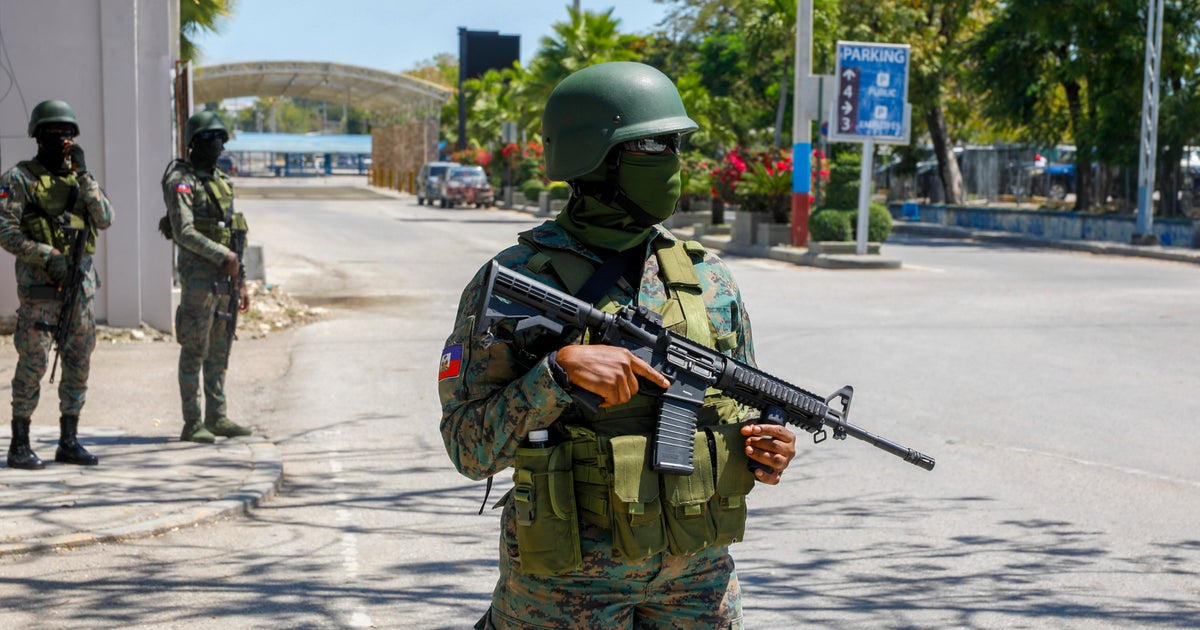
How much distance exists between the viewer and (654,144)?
2719 mm

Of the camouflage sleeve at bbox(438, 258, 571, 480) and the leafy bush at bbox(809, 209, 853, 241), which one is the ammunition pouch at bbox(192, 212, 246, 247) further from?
the leafy bush at bbox(809, 209, 853, 241)

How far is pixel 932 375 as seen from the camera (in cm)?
1030

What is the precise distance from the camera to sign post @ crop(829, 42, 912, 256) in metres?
22.2

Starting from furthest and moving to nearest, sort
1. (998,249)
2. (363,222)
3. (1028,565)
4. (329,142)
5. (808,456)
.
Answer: (329,142)
(363,222)
(998,249)
(808,456)
(1028,565)

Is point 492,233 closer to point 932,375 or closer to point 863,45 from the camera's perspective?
point 863,45

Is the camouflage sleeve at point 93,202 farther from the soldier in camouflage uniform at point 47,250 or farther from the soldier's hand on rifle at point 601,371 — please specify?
the soldier's hand on rifle at point 601,371

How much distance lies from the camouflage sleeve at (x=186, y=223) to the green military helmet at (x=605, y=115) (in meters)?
5.05

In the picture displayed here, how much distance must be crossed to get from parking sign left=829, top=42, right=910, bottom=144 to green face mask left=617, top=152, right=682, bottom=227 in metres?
20.0

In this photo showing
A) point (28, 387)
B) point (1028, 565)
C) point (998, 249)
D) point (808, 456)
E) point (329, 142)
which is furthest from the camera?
point (329, 142)

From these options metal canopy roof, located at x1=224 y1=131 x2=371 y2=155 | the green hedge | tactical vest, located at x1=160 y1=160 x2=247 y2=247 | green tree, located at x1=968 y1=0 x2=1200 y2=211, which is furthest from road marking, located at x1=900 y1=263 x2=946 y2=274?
metal canopy roof, located at x1=224 y1=131 x2=371 y2=155

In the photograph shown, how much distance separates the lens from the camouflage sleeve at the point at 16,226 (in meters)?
6.62

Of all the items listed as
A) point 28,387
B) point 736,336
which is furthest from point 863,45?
point 736,336

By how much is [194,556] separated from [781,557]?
2554mm

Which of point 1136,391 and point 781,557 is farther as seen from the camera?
point 1136,391
